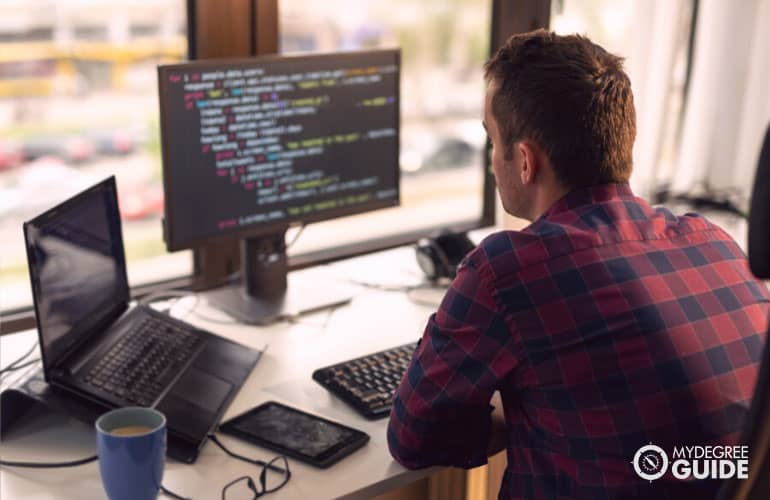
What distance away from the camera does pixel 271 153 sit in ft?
6.17

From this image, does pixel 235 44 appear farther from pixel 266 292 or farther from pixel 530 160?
pixel 530 160

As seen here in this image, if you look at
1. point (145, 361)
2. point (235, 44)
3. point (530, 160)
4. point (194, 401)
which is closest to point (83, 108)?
point (235, 44)

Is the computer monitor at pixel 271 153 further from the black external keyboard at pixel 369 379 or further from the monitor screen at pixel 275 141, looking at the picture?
the black external keyboard at pixel 369 379

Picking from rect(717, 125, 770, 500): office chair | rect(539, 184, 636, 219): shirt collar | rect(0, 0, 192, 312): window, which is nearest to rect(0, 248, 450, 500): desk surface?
rect(0, 0, 192, 312): window

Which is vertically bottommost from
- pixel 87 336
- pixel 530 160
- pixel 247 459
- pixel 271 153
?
pixel 247 459

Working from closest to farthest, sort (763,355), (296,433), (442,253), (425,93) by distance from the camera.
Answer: (763,355)
(296,433)
(442,253)
(425,93)

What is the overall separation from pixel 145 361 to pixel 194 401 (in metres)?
0.12

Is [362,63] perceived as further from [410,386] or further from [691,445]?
[691,445]

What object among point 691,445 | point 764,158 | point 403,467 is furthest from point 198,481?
point 764,158

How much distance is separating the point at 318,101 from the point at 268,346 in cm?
51

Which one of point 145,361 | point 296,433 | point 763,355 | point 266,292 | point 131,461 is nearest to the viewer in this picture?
point 763,355

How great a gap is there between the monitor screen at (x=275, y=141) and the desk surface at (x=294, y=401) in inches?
7.9

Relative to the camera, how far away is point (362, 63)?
197cm

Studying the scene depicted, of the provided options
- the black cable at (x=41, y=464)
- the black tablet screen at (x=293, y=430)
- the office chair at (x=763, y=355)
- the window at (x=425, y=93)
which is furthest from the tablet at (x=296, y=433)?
the window at (x=425, y=93)
